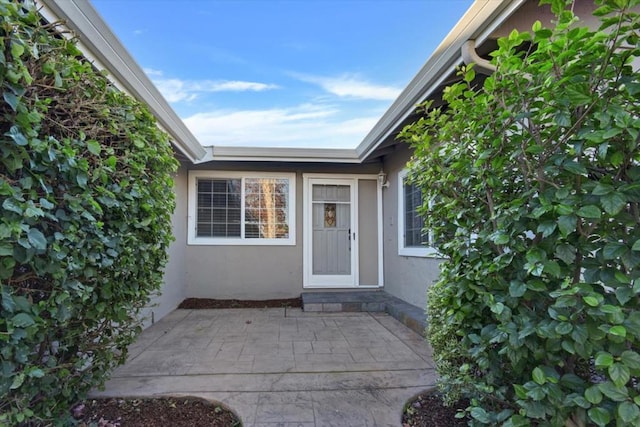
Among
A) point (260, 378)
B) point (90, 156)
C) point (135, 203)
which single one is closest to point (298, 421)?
point (260, 378)

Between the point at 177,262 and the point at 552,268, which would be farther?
the point at 177,262

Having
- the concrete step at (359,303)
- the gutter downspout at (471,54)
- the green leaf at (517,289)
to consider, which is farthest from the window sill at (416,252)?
the green leaf at (517,289)

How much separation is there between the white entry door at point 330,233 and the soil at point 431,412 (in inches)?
151

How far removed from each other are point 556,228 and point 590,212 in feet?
0.49

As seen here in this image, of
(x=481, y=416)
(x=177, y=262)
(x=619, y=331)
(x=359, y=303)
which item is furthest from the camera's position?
(x=177, y=262)

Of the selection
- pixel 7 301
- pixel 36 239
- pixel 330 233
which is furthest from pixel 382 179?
pixel 7 301

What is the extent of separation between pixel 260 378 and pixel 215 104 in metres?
7.13

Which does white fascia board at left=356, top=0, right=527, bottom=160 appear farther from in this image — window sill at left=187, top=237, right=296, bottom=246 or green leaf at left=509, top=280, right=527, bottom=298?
window sill at left=187, top=237, right=296, bottom=246

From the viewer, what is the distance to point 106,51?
2.35 metres

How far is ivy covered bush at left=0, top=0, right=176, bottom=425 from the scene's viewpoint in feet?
4.15

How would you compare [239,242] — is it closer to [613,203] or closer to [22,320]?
[22,320]

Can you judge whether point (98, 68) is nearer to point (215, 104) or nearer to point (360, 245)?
point (360, 245)

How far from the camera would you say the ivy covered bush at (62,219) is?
1.26 m

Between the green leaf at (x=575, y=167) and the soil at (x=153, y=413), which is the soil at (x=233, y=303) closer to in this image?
the soil at (x=153, y=413)
